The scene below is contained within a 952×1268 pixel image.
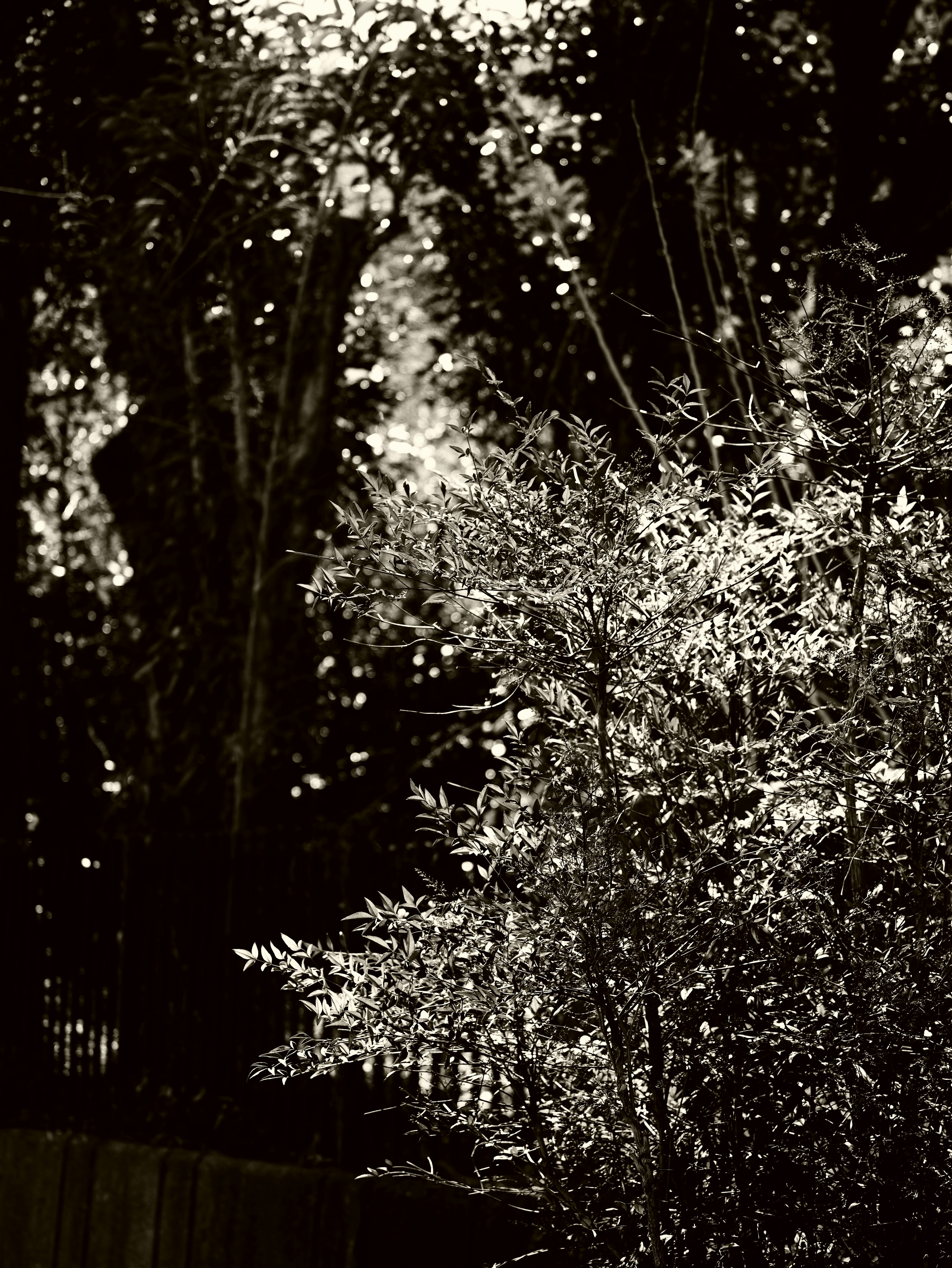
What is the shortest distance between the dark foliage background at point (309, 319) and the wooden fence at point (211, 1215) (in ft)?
0.59

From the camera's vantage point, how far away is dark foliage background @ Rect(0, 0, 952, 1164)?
5602 mm

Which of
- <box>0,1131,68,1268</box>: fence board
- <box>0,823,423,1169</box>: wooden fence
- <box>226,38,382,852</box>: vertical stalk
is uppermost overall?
<box>226,38,382,852</box>: vertical stalk

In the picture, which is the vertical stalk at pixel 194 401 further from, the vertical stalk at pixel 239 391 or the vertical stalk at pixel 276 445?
the vertical stalk at pixel 276 445

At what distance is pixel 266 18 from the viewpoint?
6.29 m

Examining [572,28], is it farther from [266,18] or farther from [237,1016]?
[237,1016]

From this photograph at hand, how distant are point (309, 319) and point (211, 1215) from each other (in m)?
3.87

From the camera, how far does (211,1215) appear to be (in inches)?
198

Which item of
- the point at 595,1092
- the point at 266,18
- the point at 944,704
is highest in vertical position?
the point at 266,18

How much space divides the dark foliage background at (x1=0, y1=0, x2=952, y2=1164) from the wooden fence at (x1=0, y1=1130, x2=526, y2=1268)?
0.18m

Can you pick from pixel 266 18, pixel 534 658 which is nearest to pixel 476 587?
pixel 534 658

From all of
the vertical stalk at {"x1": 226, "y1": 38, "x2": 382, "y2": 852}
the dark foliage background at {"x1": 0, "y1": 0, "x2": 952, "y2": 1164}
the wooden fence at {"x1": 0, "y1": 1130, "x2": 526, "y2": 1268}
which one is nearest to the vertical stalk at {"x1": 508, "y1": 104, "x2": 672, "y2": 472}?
the dark foliage background at {"x1": 0, "y1": 0, "x2": 952, "y2": 1164}

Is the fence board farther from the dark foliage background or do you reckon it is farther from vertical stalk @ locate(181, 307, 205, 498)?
vertical stalk @ locate(181, 307, 205, 498)

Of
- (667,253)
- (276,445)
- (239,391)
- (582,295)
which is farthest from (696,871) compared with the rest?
(239,391)

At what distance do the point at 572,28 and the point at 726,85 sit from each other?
747mm
